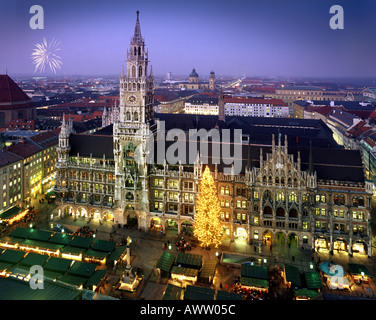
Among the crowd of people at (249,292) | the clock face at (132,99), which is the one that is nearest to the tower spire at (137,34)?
the clock face at (132,99)

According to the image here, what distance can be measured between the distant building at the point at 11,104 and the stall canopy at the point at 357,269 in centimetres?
16538

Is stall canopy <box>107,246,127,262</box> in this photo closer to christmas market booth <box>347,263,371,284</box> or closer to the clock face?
the clock face

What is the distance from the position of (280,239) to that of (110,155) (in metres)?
48.4

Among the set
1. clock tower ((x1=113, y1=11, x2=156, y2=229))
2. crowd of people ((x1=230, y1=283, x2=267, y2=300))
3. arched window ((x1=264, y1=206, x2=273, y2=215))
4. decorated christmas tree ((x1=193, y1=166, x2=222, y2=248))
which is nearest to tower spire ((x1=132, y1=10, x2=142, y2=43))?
clock tower ((x1=113, y1=11, x2=156, y2=229))

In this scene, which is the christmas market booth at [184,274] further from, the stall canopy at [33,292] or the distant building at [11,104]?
the distant building at [11,104]

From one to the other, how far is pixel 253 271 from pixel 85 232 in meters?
41.4

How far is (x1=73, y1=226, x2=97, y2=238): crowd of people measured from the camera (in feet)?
249

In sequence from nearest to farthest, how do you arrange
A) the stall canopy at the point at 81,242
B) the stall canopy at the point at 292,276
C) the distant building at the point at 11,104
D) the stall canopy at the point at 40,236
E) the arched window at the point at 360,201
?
the stall canopy at the point at 292,276 < the stall canopy at the point at 81,242 < the arched window at the point at 360,201 < the stall canopy at the point at 40,236 < the distant building at the point at 11,104

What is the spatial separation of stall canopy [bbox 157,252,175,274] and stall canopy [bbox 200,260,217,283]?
619 cm

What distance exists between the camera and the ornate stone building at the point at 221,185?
6994cm

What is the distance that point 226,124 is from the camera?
463 feet

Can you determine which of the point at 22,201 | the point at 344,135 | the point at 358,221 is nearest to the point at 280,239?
the point at 358,221
